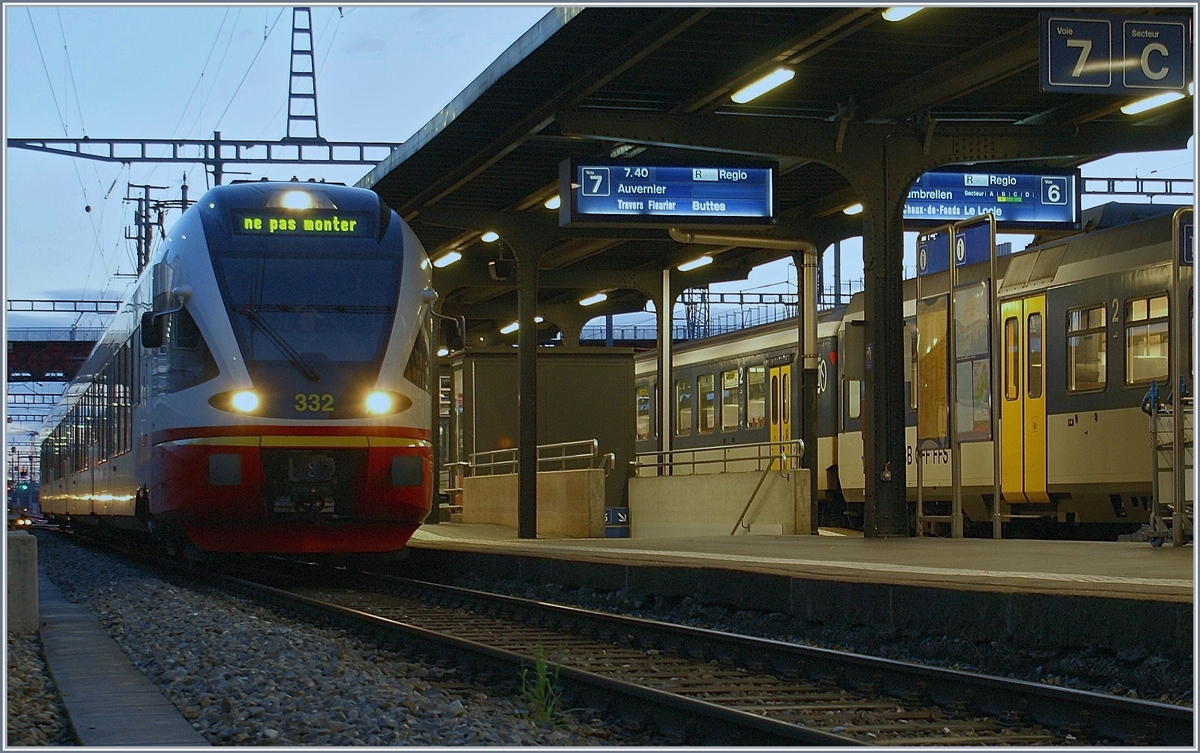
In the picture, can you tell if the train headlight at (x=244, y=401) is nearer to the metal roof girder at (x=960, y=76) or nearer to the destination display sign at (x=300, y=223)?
the destination display sign at (x=300, y=223)

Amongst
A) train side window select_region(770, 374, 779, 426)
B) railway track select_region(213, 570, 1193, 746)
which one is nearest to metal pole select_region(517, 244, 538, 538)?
train side window select_region(770, 374, 779, 426)

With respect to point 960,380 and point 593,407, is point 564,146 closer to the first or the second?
point 960,380

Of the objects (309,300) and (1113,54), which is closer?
(1113,54)

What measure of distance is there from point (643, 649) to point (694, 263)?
15481 millimetres

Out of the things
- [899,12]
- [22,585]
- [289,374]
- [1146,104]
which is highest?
[899,12]

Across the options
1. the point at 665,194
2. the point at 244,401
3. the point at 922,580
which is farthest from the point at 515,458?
the point at 922,580

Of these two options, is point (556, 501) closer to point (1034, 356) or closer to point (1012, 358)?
point (1012, 358)

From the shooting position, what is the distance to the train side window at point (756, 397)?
85.0ft

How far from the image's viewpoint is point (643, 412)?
104 ft

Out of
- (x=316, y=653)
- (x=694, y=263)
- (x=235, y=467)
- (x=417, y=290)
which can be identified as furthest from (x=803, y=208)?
(x=316, y=653)

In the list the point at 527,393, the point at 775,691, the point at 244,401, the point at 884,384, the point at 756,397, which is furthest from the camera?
the point at 756,397

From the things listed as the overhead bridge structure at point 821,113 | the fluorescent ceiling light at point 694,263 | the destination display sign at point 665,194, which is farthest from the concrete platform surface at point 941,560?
the fluorescent ceiling light at point 694,263

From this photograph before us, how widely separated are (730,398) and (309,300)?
13.6 meters

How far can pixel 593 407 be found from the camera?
92.3ft
